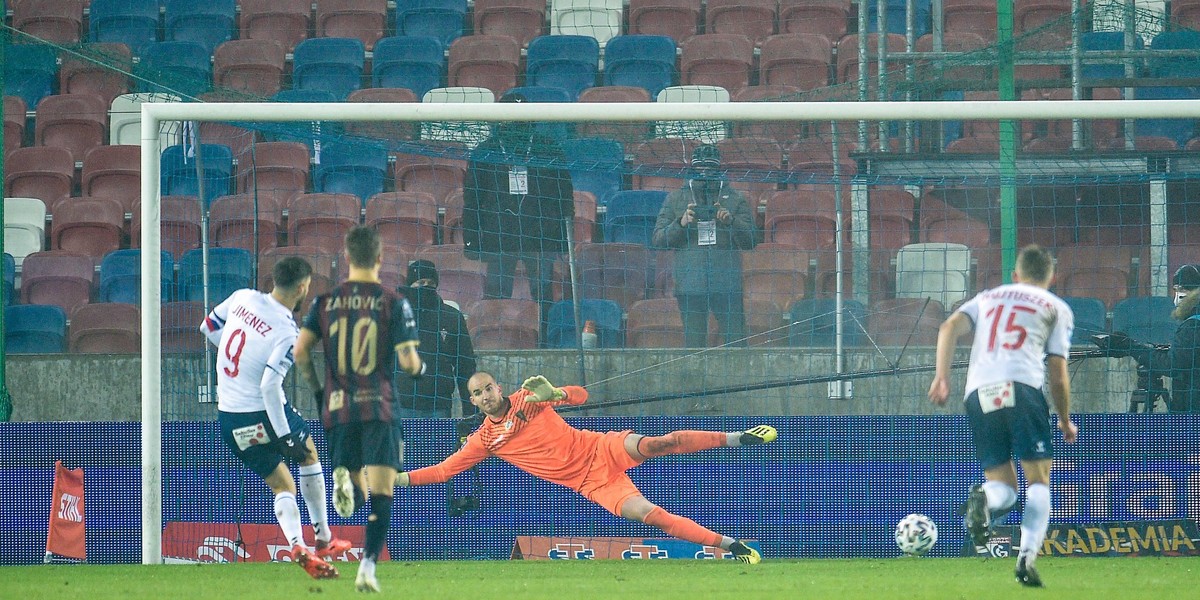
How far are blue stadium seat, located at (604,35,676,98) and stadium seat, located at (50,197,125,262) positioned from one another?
527 cm

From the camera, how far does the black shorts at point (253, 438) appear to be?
723 centimetres

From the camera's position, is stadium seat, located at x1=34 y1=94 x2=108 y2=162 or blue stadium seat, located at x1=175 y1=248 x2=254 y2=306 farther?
stadium seat, located at x1=34 y1=94 x2=108 y2=162

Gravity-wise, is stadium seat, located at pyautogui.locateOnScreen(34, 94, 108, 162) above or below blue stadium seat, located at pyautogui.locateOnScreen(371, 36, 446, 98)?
below

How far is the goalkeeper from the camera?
843 centimetres

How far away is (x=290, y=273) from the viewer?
703cm

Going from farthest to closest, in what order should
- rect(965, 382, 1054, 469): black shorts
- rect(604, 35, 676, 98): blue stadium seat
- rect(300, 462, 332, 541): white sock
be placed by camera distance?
rect(604, 35, 676, 98): blue stadium seat
rect(300, 462, 332, 541): white sock
rect(965, 382, 1054, 469): black shorts

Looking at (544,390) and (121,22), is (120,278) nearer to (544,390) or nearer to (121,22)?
(121,22)

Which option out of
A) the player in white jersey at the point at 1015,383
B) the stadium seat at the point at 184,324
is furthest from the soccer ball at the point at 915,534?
the stadium seat at the point at 184,324

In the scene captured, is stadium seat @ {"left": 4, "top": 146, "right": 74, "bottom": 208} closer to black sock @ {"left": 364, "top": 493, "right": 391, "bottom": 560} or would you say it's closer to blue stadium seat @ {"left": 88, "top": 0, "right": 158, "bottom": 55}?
blue stadium seat @ {"left": 88, "top": 0, "right": 158, "bottom": 55}

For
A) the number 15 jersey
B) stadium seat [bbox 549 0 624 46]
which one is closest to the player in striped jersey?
the number 15 jersey

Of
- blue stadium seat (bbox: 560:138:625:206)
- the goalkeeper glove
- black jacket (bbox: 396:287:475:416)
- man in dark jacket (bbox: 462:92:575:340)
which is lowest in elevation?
the goalkeeper glove

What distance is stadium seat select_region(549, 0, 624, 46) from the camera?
50.2 feet

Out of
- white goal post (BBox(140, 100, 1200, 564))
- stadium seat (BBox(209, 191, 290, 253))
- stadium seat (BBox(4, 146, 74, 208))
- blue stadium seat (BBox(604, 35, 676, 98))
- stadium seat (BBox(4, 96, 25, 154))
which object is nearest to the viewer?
white goal post (BBox(140, 100, 1200, 564))

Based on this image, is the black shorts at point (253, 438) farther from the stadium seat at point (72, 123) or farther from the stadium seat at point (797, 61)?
the stadium seat at point (797, 61)
